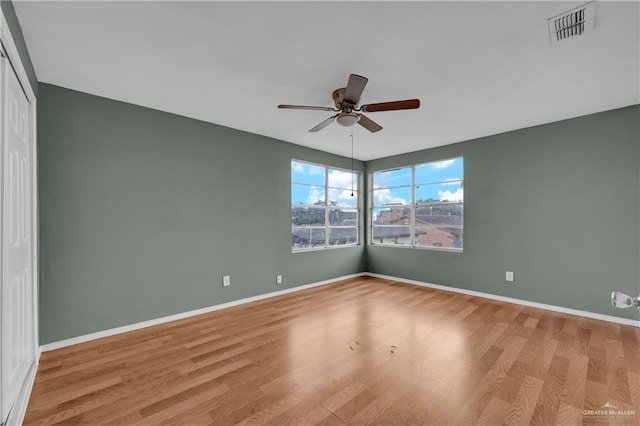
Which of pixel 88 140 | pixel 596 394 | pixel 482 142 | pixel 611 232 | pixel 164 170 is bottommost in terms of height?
pixel 596 394

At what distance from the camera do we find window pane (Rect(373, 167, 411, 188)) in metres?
5.59

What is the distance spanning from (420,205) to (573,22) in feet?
11.9

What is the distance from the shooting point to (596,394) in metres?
2.01

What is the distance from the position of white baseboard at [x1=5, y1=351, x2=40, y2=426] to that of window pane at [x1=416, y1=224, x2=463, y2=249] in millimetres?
5275

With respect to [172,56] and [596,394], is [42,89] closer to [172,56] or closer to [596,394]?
[172,56]

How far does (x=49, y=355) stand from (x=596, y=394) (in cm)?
451

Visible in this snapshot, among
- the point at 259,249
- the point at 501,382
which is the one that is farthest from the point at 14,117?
the point at 501,382

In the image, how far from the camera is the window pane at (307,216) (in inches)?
195

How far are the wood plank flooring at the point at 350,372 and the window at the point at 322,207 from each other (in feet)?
6.10

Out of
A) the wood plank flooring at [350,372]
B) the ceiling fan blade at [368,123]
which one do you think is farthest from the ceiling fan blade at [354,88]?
the wood plank flooring at [350,372]

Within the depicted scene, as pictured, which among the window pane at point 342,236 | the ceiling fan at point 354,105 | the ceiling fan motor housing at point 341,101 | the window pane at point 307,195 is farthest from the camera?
the window pane at point 342,236

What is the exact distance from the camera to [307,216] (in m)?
5.20

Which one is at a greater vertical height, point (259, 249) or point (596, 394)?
point (259, 249)

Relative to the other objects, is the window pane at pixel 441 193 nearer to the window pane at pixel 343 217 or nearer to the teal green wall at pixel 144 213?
the window pane at pixel 343 217
